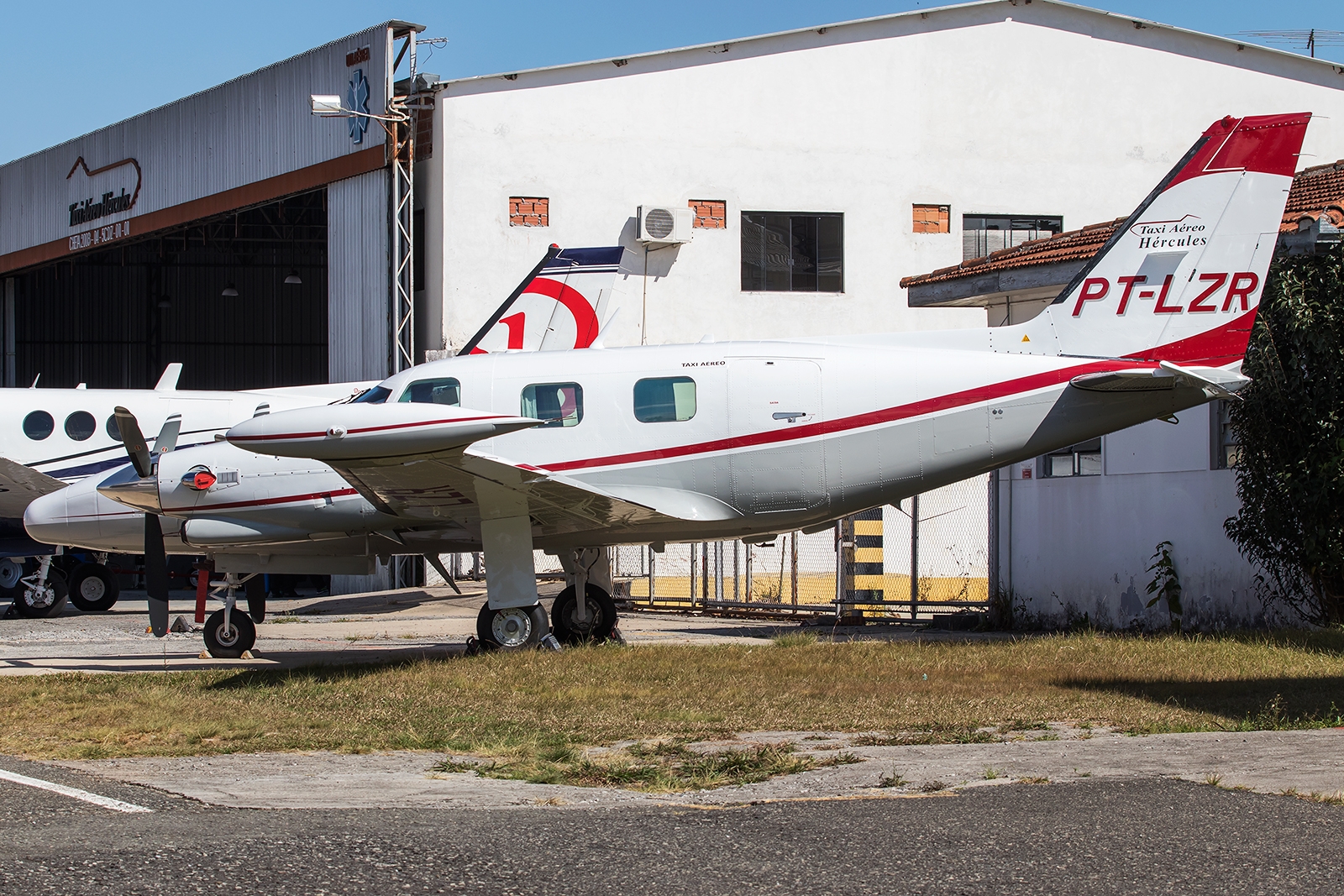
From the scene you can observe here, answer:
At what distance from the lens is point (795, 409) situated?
13125 millimetres

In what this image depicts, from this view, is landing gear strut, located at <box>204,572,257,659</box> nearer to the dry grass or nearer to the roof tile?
the dry grass

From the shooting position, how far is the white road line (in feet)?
20.7

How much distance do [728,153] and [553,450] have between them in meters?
19.1

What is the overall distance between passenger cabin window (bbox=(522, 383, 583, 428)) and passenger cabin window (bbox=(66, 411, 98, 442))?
1084 cm

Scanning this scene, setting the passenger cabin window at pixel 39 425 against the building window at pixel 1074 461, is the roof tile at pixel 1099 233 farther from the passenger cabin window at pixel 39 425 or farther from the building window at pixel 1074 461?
the passenger cabin window at pixel 39 425

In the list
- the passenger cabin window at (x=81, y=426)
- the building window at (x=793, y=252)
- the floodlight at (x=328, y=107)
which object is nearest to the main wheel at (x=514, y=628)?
the passenger cabin window at (x=81, y=426)

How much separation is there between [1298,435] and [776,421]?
6.18 meters

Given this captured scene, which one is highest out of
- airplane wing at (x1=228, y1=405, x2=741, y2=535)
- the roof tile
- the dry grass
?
the roof tile

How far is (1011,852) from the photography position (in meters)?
5.23

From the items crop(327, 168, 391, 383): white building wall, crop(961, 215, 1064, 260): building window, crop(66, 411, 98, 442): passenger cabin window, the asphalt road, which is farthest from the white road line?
crop(961, 215, 1064, 260): building window

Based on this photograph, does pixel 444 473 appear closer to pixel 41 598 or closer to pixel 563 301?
pixel 563 301

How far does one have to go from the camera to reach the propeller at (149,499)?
1308 cm

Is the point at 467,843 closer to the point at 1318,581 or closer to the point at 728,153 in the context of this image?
the point at 1318,581

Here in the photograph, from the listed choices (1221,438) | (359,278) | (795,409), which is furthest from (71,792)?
(359,278)
